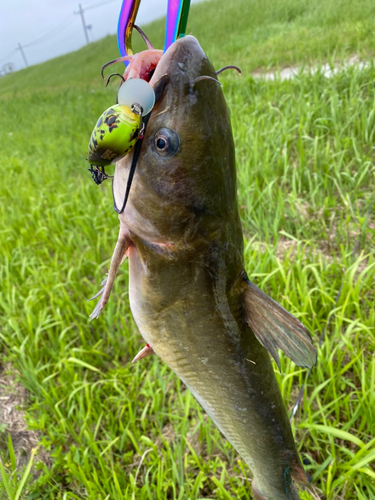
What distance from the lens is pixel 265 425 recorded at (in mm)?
903

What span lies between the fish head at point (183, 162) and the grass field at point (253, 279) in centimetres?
104

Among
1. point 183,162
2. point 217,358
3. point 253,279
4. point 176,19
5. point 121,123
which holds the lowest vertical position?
point 253,279

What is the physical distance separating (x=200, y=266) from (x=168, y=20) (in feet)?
1.60

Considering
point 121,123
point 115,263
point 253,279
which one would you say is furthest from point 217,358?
point 253,279

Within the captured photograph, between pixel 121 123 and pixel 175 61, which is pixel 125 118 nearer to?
pixel 121 123

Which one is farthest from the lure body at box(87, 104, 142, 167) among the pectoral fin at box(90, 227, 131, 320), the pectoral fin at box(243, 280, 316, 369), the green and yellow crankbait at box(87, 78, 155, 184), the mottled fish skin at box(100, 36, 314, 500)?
the pectoral fin at box(243, 280, 316, 369)

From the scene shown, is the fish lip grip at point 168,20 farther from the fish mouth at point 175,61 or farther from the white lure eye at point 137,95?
the white lure eye at point 137,95

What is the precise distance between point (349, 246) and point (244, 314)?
5.82 feet

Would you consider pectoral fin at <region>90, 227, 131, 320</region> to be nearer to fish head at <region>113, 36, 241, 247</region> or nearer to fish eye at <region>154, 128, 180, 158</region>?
fish head at <region>113, 36, 241, 247</region>

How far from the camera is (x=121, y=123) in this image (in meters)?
0.54

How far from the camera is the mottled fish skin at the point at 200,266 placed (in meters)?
0.65

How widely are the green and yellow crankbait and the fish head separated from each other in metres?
0.07

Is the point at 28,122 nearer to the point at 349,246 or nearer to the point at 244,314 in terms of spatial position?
the point at 349,246

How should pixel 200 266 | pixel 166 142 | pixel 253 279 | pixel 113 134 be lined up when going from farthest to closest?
pixel 253 279 → pixel 200 266 → pixel 166 142 → pixel 113 134
